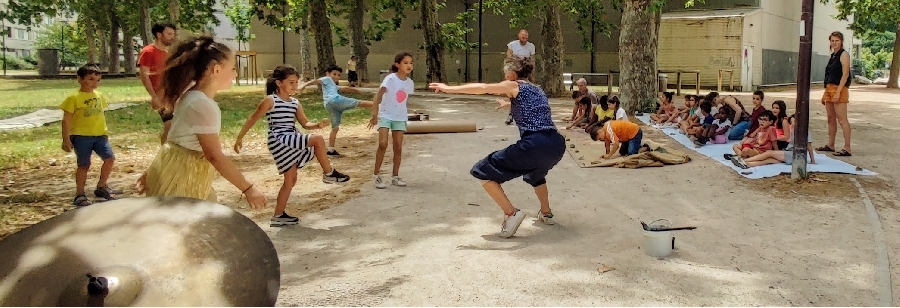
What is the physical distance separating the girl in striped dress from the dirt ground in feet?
1.05

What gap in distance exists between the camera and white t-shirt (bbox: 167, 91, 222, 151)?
3586 millimetres

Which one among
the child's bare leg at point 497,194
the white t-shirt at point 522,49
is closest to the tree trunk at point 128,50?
the white t-shirt at point 522,49

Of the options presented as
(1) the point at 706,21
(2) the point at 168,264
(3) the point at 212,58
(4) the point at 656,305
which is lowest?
(4) the point at 656,305

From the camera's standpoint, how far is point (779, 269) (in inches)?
200

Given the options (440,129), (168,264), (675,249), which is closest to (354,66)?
(440,129)

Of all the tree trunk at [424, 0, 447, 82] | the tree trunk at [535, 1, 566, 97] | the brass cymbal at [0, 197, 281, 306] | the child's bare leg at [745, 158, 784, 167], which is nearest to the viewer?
the brass cymbal at [0, 197, 281, 306]

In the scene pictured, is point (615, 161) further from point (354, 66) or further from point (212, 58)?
point (354, 66)

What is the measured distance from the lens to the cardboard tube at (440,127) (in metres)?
13.6

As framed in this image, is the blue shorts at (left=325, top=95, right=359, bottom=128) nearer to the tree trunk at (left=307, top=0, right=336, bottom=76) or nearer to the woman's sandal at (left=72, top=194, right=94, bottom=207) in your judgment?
the woman's sandal at (left=72, top=194, right=94, bottom=207)

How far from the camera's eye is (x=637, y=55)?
16.7 metres

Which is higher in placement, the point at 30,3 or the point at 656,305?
the point at 30,3

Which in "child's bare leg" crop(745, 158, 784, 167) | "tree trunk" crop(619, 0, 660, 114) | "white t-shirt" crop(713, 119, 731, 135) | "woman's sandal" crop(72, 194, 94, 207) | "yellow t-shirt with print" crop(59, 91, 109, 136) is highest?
"tree trunk" crop(619, 0, 660, 114)

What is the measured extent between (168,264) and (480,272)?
8.98ft

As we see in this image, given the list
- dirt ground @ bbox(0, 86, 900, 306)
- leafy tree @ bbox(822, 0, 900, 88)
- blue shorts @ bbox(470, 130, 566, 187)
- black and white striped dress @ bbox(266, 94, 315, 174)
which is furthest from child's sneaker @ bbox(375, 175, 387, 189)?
leafy tree @ bbox(822, 0, 900, 88)
